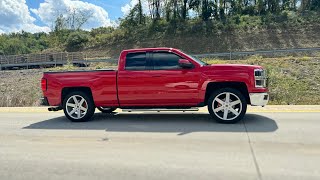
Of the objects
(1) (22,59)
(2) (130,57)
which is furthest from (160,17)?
Answer: (2) (130,57)

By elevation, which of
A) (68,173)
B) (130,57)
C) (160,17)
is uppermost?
(160,17)

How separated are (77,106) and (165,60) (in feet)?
8.81

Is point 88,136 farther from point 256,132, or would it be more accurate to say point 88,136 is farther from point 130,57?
point 256,132

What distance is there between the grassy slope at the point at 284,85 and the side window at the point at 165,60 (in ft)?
20.1

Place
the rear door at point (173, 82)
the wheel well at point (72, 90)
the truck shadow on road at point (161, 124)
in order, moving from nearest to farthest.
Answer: the truck shadow on road at point (161, 124)
the rear door at point (173, 82)
the wheel well at point (72, 90)

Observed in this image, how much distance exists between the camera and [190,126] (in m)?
8.34

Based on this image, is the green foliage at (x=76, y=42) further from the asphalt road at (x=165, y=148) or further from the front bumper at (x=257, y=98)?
the front bumper at (x=257, y=98)

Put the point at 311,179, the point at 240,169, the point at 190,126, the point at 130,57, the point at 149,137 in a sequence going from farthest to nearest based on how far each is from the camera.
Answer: the point at 130,57 → the point at 190,126 → the point at 149,137 → the point at 240,169 → the point at 311,179

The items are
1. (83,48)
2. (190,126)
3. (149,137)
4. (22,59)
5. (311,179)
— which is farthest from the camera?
(83,48)

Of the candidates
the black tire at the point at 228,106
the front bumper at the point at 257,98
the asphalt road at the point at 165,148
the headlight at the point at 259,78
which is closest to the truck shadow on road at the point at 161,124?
the asphalt road at the point at 165,148

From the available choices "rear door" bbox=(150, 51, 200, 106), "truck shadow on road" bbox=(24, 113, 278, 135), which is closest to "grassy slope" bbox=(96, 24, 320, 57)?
Result: "truck shadow on road" bbox=(24, 113, 278, 135)

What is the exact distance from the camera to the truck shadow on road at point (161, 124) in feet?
26.2

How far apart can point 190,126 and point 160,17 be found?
2413 inches

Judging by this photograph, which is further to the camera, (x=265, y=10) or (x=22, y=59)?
(x=265, y=10)
